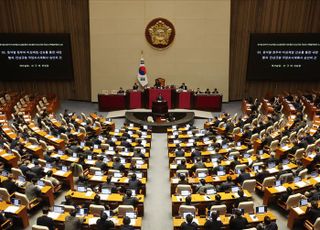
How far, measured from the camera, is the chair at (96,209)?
10286mm

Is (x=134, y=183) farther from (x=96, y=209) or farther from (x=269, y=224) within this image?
(x=269, y=224)

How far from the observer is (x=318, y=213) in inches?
395

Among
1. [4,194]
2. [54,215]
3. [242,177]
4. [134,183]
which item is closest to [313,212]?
[242,177]

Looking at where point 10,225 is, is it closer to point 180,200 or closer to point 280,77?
point 180,200

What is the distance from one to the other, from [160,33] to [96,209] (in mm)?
16941

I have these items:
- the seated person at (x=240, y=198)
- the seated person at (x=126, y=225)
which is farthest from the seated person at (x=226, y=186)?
the seated person at (x=126, y=225)

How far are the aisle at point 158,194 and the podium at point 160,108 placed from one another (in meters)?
4.33

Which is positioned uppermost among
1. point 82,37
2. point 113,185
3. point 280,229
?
point 82,37

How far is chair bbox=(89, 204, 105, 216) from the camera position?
1029 cm

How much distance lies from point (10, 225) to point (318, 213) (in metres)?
8.72

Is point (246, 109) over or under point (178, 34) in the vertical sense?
under

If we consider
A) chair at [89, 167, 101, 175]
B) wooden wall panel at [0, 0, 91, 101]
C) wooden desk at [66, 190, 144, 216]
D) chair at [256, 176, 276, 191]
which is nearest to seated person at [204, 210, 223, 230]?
wooden desk at [66, 190, 144, 216]

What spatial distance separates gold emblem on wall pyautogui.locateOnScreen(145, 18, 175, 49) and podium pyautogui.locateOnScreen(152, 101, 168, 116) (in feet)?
16.8

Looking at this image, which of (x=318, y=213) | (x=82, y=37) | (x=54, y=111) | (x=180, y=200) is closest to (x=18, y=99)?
(x=54, y=111)
